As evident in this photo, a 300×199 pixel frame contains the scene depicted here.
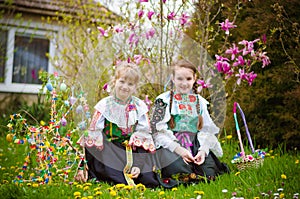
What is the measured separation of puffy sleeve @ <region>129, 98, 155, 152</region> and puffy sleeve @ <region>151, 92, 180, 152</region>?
7 cm

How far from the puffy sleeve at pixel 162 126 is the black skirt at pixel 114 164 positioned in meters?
0.16

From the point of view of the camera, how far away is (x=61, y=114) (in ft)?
11.2

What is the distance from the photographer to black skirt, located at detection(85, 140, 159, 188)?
11.3 ft

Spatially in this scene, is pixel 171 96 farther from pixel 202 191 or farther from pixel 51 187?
pixel 51 187

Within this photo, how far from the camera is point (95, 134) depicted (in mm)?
3438

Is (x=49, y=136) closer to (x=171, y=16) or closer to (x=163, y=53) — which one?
(x=163, y=53)

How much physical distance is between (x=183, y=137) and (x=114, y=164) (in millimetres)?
663

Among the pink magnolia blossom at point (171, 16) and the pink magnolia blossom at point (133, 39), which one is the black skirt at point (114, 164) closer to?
the pink magnolia blossom at point (133, 39)

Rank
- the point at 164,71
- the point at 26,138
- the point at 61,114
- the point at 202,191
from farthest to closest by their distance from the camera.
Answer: the point at 164,71, the point at 61,114, the point at 26,138, the point at 202,191

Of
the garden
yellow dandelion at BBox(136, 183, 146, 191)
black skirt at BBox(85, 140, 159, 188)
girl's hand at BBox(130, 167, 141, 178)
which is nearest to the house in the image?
the garden

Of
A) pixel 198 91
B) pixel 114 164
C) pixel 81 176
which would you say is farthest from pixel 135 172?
pixel 198 91

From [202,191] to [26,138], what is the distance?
1398 mm

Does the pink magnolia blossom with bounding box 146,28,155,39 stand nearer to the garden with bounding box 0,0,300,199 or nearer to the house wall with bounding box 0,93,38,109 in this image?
the garden with bounding box 0,0,300,199

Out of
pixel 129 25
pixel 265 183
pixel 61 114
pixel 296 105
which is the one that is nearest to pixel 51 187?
pixel 61 114
